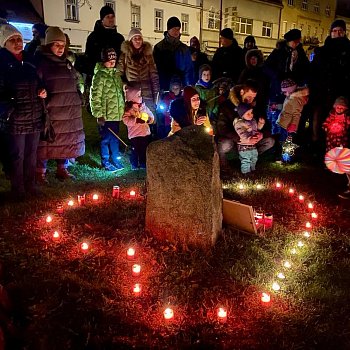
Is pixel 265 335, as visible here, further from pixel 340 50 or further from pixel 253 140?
pixel 340 50

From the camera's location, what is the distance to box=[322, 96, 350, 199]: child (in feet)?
24.9

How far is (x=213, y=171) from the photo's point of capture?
4.66 meters

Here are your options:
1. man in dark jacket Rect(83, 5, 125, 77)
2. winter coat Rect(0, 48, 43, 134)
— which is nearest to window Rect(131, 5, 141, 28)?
man in dark jacket Rect(83, 5, 125, 77)

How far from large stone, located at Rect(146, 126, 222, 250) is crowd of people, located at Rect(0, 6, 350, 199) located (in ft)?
3.65

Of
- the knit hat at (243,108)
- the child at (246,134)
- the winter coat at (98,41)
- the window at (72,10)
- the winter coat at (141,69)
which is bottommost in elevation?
the child at (246,134)

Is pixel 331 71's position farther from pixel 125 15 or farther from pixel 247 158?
pixel 125 15

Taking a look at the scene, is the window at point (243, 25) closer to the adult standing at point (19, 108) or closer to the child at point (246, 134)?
the child at point (246, 134)

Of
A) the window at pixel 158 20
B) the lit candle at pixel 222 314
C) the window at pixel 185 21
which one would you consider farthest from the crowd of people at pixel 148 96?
the window at pixel 185 21

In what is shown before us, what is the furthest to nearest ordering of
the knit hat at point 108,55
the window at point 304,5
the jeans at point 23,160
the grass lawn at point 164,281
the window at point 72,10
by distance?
the window at point 304,5 → the window at point 72,10 → the knit hat at point 108,55 → the jeans at point 23,160 → the grass lawn at point 164,281

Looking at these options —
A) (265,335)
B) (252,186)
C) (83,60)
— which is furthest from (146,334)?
(83,60)

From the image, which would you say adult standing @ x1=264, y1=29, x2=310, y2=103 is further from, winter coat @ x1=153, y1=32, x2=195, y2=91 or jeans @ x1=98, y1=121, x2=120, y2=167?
jeans @ x1=98, y1=121, x2=120, y2=167

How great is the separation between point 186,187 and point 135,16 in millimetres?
31786

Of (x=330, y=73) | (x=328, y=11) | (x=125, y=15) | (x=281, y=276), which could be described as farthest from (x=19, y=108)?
(x=328, y=11)

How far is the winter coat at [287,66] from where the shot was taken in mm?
8953
